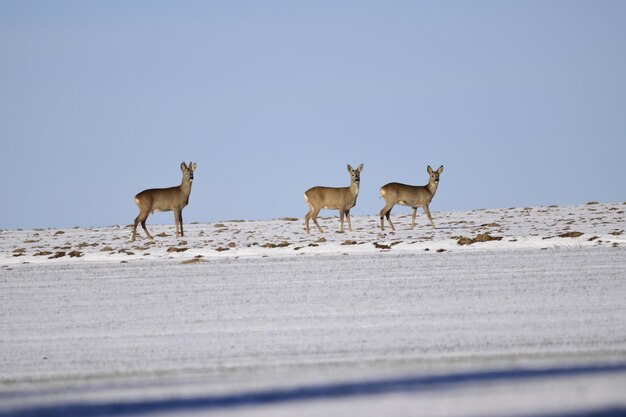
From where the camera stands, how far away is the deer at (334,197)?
28.9 m

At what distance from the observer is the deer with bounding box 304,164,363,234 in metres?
28.9

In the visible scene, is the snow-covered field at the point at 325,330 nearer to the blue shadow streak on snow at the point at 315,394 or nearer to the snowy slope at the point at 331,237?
the blue shadow streak on snow at the point at 315,394

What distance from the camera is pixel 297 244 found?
22406mm

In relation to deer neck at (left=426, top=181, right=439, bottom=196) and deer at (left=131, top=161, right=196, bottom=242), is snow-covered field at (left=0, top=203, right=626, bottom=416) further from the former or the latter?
deer neck at (left=426, top=181, right=439, bottom=196)

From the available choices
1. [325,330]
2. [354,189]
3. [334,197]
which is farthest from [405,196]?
[325,330]

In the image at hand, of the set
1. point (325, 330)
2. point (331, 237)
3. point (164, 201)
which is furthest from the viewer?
point (164, 201)

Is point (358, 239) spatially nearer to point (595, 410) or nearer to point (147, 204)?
point (147, 204)

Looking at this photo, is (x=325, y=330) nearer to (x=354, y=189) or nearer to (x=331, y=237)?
(x=331, y=237)

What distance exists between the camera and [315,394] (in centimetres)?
641

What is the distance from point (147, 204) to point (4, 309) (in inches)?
636

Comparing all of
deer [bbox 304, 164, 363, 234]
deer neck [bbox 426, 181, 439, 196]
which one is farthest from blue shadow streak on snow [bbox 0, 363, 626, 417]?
deer neck [bbox 426, 181, 439, 196]

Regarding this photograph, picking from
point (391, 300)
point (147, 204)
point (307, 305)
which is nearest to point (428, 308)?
point (391, 300)

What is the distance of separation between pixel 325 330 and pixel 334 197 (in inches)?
763

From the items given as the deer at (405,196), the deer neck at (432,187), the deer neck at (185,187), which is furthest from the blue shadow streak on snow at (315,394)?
the deer neck at (432,187)
